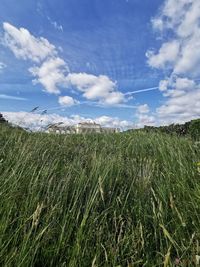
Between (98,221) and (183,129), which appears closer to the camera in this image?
(98,221)

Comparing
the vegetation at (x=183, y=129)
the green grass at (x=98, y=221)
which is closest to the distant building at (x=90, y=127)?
the vegetation at (x=183, y=129)

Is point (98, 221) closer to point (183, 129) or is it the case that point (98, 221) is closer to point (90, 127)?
point (90, 127)

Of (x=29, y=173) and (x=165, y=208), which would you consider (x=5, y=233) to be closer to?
(x=29, y=173)

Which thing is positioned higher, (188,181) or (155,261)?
(188,181)

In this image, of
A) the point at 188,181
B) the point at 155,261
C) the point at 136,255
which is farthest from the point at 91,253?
the point at 188,181

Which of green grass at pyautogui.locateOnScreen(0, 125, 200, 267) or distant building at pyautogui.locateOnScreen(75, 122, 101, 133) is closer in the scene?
green grass at pyautogui.locateOnScreen(0, 125, 200, 267)

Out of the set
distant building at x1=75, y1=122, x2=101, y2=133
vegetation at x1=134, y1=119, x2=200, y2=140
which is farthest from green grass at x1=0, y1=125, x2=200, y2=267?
vegetation at x1=134, y1=119, x2=200, y2=140

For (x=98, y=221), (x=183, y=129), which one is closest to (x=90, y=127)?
(x=183, y=129)

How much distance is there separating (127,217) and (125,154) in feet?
7.95

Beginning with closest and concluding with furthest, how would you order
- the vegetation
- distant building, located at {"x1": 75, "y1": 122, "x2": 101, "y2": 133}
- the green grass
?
the green grass < distant building, located at {"x1": 75, "y1": 122, "x2": 101, "y2": 133} < the vegetation

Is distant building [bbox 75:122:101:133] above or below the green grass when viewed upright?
above

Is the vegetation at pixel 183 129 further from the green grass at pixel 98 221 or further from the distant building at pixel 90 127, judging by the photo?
the green grass at pixel 98 221

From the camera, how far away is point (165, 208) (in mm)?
2514

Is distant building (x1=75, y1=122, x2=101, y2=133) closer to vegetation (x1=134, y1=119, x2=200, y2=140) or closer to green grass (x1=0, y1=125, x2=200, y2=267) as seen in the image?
vegetation (x1=134, y1=119, x2=200, y2=140)
